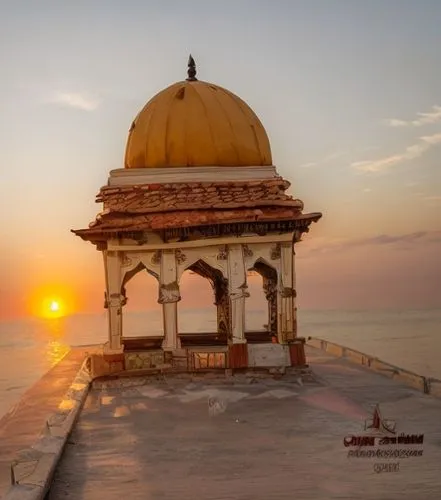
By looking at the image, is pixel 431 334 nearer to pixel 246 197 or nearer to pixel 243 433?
pixel 246 197

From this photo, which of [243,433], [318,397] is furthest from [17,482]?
[318,397]

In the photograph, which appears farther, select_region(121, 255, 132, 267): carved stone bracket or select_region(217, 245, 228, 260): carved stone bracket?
select_region(121, 255, 132, 267): carved stone bracket

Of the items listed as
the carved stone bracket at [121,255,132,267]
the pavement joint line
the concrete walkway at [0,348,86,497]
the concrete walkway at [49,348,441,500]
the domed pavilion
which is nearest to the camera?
the pavement joint line

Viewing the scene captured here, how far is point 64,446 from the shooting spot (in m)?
11.3

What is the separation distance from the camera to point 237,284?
63.7 ft

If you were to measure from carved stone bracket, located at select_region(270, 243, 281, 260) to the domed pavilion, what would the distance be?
26mm

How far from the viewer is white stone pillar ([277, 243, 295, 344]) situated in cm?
1934

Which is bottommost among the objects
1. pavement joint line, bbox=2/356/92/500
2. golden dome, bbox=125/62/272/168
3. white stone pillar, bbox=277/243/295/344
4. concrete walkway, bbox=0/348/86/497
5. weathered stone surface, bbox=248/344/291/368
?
concrete walkway, bbox=0/348/86/497

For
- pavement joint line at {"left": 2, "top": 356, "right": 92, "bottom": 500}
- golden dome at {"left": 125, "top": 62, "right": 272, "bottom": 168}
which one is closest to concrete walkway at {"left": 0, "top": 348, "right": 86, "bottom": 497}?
pavement joint line at {"left": 2, "top": 356, "right": 92, "bottom": 500}

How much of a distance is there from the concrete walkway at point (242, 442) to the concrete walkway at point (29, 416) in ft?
3.20

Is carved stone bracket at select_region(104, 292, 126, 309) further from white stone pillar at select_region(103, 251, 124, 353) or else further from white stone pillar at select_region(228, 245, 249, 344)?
white stone pillar at select_region(228, 245, 249, 344)

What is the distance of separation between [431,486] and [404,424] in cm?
377

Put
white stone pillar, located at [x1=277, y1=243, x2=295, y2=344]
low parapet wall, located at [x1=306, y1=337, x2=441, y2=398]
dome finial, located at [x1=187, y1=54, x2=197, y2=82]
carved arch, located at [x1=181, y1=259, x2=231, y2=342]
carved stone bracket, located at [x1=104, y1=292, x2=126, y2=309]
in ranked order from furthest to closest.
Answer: carved arch, located at [x1=181, y1=259, x2=231, y2=342]
dome finial, located at [x1=187, y1=54, x2=197, y2=82]
carved stone bracket, located at [x1=104, y1=292, x2=126, y2=309]
white stone pillar, located at [x1=277, y1=243, x2=295, y2=344]
low parapet wall, located at [x1=306, y1=337, x2=441, y2=398]

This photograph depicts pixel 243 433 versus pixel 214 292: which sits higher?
pixel 214 292
